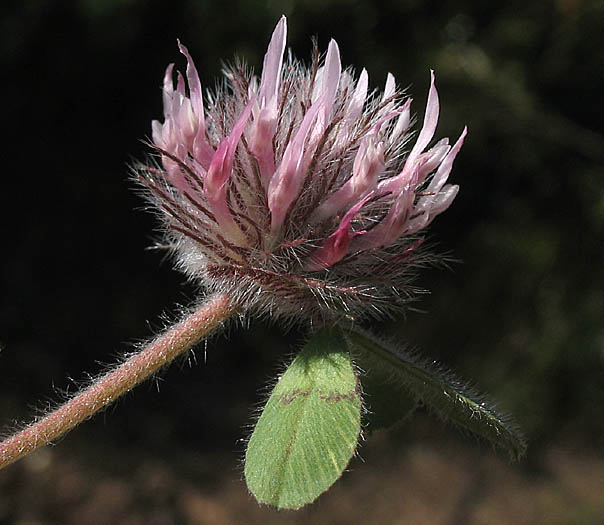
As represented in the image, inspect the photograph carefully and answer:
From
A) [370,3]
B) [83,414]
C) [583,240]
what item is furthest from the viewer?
[583,240]

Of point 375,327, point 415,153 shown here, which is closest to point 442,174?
point 415,153

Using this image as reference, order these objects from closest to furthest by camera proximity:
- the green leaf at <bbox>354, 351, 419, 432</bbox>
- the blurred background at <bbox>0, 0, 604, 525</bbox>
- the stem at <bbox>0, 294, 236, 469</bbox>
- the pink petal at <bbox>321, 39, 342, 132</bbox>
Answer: the stem at <bbox>0, 294, 236, 469</bbox>, the pink petal at <bbox>321, 39, 342, 132</bbox>, the green leaf at <bbox>354, 351, 419, 432</bbox>, the blurred background at <bbox>0, 0, 604, 525</bbox>

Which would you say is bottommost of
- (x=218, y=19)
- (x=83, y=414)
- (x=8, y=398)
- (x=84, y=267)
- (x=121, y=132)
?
(x=8, y=398)

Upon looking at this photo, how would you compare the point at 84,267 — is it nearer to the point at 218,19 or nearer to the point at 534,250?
the point at 218,19

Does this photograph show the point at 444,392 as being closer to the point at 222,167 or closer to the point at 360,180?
the point at 360,180

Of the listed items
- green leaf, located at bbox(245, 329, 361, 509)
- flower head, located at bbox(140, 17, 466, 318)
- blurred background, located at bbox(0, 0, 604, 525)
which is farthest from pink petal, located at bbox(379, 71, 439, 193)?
blurred background, located at bbox(0, 0, 604, 525)

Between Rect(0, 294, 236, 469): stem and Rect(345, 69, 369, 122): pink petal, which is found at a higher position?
Rect(345, 69, 369, 122): pink petal

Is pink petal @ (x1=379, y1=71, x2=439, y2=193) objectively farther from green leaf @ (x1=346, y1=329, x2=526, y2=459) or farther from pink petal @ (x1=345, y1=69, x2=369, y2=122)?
green leaf @ (x1=346, y1=329, x2=526, y2=459)

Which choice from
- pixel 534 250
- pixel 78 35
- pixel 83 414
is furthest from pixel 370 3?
pixel 83 414
